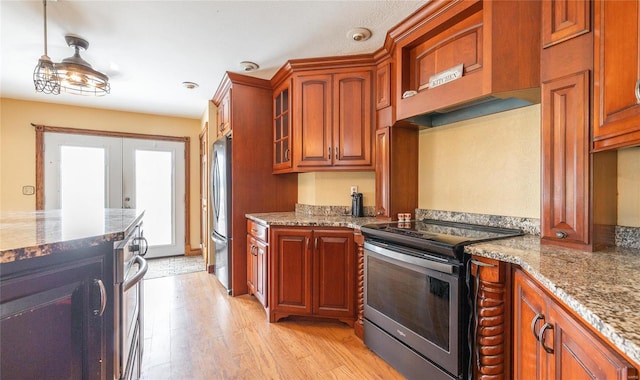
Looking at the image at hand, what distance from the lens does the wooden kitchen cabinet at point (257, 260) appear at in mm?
2621

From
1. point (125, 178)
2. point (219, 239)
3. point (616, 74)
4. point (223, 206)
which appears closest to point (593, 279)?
point (616, 74)

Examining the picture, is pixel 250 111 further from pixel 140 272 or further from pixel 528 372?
pixel 528 372

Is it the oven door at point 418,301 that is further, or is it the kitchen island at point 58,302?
the oven door at point 418,301

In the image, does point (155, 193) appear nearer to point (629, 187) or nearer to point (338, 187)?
point (338, 187)

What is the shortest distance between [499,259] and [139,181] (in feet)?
16.3

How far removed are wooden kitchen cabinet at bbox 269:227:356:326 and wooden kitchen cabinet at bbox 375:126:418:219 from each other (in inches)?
17.3

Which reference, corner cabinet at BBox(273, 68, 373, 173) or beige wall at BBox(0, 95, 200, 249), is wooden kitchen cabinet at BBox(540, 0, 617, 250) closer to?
corner cabinet at BBox(273, 68, 373, 173)

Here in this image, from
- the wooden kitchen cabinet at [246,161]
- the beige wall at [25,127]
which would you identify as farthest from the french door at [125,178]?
the wooden kitchen cabinet at [246,161]

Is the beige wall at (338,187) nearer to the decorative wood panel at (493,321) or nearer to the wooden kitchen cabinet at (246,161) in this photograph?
the wooden kitchen cabinet at (246,161)

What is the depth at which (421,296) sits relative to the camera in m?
1.66

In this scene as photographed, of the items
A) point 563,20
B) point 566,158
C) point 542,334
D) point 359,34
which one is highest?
point 359,34

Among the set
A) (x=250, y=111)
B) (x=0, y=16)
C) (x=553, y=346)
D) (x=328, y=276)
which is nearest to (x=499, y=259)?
(x=553, y=346)

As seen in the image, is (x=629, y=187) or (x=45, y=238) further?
(x=629, y=187)

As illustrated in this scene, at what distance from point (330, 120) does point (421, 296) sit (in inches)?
67.8
